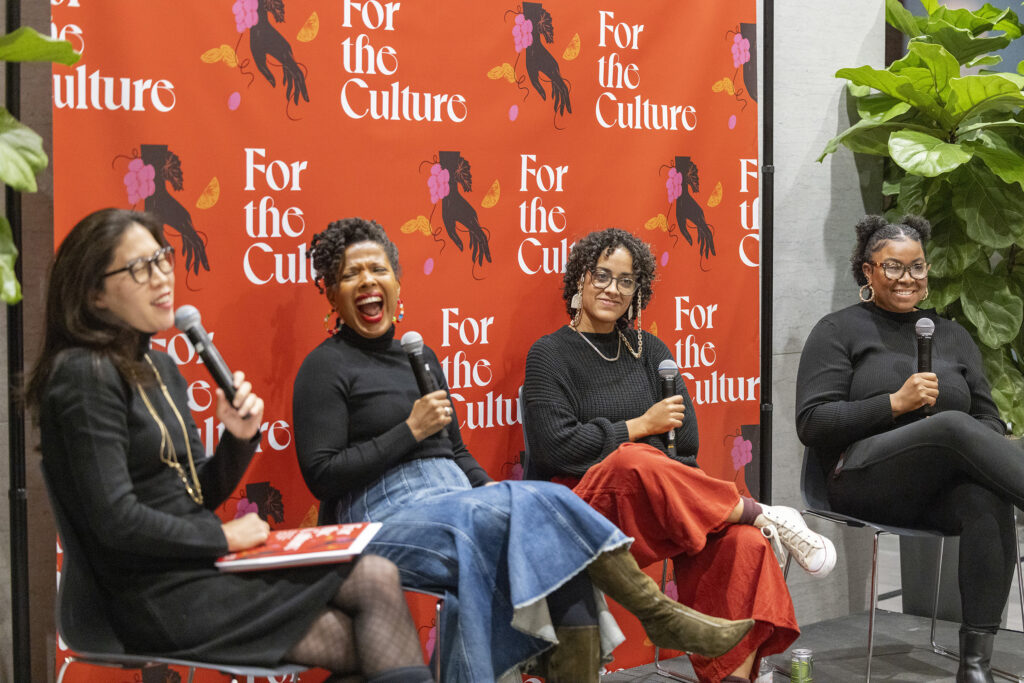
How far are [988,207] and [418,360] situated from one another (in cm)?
241

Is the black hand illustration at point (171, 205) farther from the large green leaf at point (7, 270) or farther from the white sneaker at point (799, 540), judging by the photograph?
the white sneaker at point (799, 540)

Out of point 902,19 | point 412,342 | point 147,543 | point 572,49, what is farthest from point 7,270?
point 902,19

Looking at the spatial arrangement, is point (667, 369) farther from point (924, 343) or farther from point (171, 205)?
point (171, 205)

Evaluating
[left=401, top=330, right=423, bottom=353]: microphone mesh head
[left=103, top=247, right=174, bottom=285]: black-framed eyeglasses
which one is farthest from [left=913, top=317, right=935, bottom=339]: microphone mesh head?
[left=103, top=247, right=174, bottom=285]: black-framed eyeglasses

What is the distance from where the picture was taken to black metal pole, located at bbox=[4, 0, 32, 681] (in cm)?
266

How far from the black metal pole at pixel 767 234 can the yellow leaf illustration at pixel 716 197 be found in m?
0.24

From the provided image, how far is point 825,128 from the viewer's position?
4145mm

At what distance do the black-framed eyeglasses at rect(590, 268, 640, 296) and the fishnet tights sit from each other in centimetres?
136

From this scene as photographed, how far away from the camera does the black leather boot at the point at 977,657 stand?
3.08m

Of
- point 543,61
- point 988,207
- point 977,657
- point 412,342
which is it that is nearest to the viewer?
point 412,342

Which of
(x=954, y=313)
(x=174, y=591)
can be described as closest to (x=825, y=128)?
(x=954, y=313)

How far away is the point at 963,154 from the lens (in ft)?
11.9

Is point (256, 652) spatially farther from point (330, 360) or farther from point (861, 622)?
point (861, 622)

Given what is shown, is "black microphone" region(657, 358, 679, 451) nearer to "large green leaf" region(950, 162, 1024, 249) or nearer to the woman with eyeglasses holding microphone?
the woman with eyeglasses holding microphone
